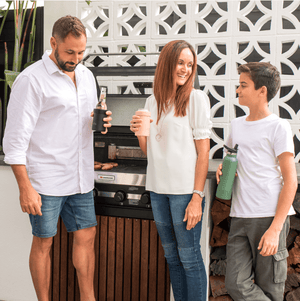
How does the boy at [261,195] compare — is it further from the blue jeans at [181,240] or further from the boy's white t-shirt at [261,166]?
the blue jeans at [181,240]

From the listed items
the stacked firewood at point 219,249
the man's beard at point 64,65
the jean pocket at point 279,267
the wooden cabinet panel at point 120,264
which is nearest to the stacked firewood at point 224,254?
the stacked firewood at point 219,249

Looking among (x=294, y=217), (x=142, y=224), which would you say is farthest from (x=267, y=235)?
(x=142, y=224)

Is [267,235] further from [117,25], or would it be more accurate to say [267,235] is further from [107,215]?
[117,25]

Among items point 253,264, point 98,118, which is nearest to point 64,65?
point 98,118

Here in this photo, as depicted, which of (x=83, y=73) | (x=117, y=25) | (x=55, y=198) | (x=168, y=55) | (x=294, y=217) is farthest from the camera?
(x=117, y=25)

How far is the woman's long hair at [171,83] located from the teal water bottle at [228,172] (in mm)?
304

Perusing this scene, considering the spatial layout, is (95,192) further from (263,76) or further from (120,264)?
(263,76)

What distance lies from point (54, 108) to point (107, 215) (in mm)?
782

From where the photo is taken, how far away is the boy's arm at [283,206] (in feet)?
4.58

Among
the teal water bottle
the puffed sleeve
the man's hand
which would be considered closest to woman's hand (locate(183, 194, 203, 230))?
the teal water bottle

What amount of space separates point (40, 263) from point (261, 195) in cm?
123

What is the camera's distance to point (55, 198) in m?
1.65

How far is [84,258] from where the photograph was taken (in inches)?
71.1

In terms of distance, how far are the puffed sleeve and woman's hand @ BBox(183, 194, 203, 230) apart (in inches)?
12.1
